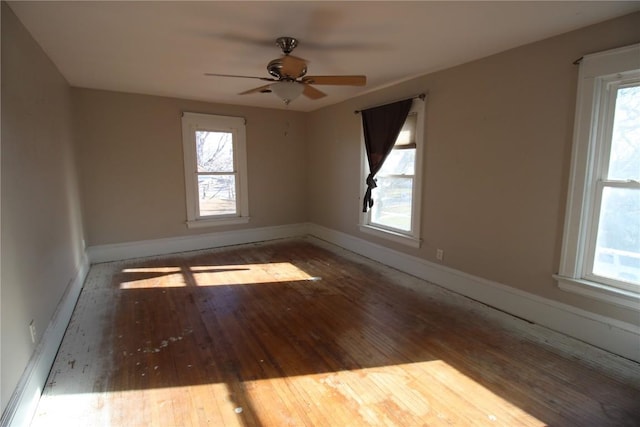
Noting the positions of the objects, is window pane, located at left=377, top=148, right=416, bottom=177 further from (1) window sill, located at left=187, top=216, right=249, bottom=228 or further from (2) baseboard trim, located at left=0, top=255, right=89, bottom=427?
(2) baseboard trim, located at left=0, top=255, right=89, bottom=427

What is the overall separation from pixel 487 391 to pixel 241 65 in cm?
342

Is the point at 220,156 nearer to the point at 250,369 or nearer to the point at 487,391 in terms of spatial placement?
the point at 250,369

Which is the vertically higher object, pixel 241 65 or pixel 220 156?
pixel 241 65

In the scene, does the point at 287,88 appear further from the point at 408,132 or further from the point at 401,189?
the point at 401,189

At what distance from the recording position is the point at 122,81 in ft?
12.5

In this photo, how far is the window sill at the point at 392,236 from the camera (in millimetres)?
3854

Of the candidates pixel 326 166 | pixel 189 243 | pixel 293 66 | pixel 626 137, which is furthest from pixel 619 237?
pixel 189 243

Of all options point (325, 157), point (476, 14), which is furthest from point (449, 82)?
point (325, 157)

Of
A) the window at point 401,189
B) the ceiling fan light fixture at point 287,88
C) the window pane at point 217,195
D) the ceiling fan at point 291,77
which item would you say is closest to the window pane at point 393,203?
the window at point 401,189

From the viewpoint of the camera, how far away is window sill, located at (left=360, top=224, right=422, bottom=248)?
385 cm

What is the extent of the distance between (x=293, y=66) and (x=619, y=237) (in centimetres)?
272

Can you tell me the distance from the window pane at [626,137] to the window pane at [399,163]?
185 centimetres

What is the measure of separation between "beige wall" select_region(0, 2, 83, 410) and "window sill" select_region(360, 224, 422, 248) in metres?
3.47

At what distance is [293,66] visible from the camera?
8.15ft
